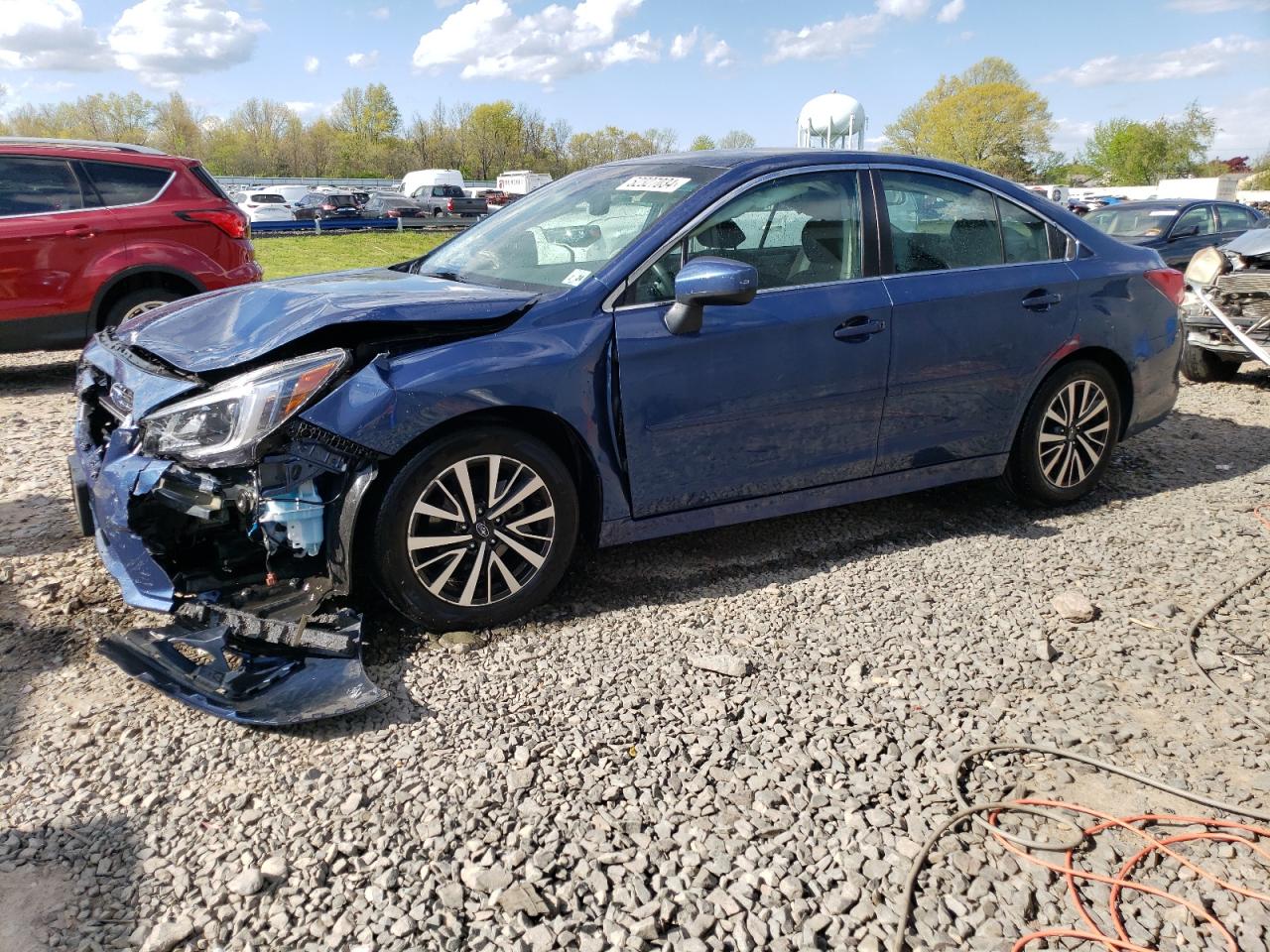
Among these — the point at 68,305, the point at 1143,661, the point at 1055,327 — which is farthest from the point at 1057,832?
the point at 68,305

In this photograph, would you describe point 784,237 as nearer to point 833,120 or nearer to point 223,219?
point 223,219

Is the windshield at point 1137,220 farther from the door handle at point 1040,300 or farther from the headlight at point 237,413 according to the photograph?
the headlight at point 237,413

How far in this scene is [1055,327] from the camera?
196 inches

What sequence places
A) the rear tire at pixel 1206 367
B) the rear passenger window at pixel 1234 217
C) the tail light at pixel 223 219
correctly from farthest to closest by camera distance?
1. the rear passenger window at pixel 1234 217
2. the rear tire at pixel 1206 367
3. the tail light at pixel 223 219

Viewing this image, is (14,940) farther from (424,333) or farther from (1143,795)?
(1143,795)

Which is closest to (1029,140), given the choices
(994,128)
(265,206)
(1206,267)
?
(994,128)

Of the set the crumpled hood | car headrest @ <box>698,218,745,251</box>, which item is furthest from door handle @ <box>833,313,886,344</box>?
the crumpled hood

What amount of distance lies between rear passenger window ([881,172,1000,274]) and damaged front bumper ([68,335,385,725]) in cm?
265

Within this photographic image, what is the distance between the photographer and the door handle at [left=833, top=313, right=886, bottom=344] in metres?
4.32

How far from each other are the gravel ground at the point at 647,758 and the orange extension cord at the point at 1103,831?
0.15ft

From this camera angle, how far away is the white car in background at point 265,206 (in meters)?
37.9

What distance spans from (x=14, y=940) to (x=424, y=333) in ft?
7.06

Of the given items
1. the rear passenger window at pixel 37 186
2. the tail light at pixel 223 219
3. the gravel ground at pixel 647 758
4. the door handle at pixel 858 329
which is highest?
A: the rear passenger window at pixel 37 186

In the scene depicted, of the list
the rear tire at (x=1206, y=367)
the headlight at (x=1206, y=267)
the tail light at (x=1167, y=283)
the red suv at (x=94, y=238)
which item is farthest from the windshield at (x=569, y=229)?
the rear tire at (x=1206, y=367)
